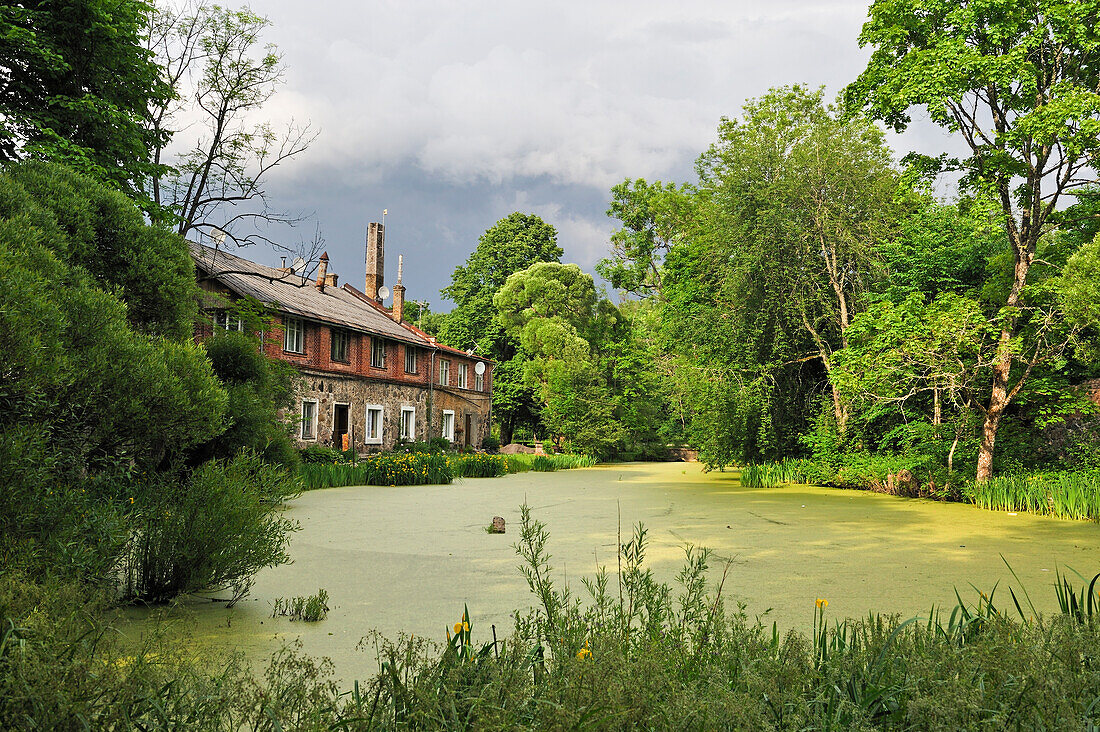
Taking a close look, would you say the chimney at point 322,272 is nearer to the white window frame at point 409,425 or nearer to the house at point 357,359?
the house at point 357,359

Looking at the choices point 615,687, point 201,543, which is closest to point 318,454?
point 201,543

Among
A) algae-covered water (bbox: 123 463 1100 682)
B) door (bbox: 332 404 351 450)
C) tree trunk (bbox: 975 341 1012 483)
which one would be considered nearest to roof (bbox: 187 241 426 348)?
door (bbox: 332 404 351 450)

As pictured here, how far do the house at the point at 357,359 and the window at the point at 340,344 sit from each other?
0.03m

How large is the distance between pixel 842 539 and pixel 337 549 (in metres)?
5.16

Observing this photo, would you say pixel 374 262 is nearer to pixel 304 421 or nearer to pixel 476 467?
pixel 304 421

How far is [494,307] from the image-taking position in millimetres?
33469

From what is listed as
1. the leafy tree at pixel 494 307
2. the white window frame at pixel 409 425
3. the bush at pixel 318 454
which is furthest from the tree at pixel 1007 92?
the leafy tree at pixel 494 307

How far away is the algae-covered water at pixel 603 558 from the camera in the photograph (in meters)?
3.85

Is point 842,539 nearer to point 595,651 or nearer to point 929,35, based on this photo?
point 595,651

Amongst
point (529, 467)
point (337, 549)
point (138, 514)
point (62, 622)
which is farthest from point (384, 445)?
point (62, 622)

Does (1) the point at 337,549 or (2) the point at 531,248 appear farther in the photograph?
(2) the point at 531,248

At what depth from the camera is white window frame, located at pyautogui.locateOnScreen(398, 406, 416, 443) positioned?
22406mm

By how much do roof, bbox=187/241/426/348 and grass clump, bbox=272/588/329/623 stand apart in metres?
10.9

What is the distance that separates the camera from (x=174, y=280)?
5.49m
